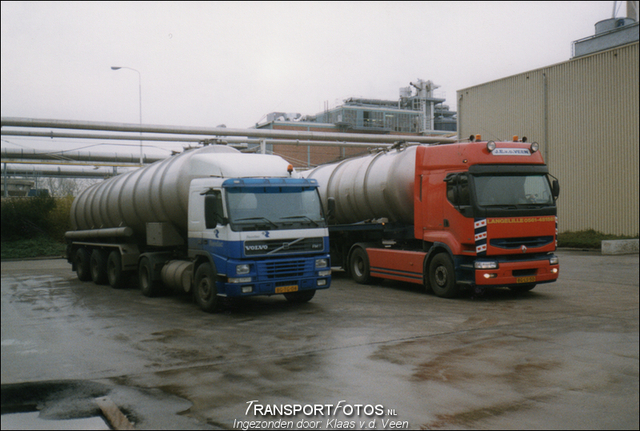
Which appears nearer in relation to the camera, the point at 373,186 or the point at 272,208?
the point at 272,208

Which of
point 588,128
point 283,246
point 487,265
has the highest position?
point 588,128

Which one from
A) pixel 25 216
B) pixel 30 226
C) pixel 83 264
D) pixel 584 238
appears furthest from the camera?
pixel 584 238

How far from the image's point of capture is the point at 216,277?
1079cm

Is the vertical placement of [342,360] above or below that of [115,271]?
below

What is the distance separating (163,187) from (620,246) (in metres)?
18.4

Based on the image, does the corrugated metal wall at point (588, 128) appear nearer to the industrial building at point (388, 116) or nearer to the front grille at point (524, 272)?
the front grille at point (524, 272)

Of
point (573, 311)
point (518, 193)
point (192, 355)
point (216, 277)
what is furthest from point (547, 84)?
point (192, 355)

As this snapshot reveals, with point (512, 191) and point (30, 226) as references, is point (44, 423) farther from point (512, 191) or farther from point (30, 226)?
point (512, 191)

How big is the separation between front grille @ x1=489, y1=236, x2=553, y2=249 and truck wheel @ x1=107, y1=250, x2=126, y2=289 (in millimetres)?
9373

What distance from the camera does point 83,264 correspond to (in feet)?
57.9

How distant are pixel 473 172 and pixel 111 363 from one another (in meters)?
7.86

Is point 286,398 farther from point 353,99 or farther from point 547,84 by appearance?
point 353,99

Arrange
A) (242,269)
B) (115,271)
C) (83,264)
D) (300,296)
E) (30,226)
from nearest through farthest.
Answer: (30,226)
(242,269)
(300,296)
(115,271)
(83,264)

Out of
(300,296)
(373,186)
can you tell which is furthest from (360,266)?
(300,296)
